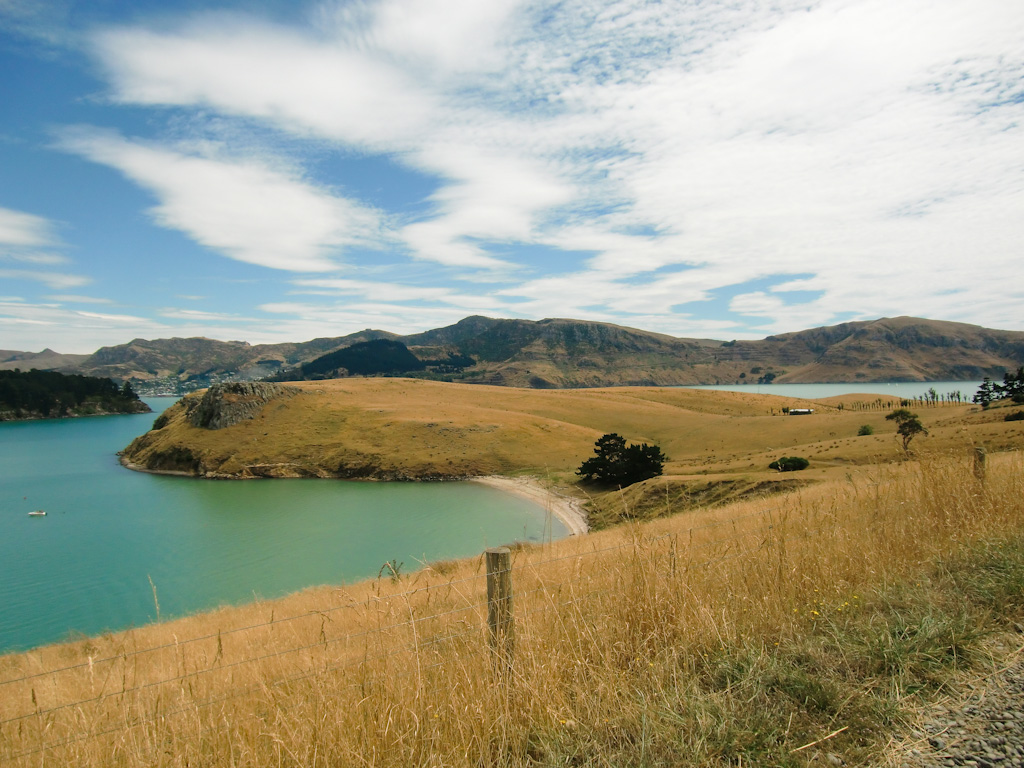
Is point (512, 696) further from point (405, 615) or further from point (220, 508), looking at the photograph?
point (220, 508)

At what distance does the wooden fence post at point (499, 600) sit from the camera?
12.9ft

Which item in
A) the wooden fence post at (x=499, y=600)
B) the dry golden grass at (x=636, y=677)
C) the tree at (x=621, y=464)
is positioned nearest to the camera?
the dry golden grass at (x=636, y=677)

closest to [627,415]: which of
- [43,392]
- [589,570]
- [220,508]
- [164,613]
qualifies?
[220,508]

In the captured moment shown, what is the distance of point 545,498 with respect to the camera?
3616 centimetres

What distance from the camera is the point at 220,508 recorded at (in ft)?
141

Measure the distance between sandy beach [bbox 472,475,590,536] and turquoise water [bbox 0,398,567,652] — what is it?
1.12 m

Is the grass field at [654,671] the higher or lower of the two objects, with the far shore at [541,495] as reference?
higher

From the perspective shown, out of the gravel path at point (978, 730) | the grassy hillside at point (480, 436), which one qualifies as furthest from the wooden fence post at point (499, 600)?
the grassy hillside at point (480, 436)

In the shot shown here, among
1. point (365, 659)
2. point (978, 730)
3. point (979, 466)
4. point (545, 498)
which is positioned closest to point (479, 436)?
point (545, 498)

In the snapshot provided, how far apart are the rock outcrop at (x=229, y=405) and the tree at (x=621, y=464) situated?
151ft

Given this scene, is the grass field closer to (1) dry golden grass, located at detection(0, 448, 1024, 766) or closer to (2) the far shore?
(1) dry golden grass, located at detection(0, 448, 1024, 766)

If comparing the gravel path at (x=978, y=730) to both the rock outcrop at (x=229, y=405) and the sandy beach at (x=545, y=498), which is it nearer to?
the sandy beach at (x=545, y=498)

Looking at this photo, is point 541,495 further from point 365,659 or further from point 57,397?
point 57,397

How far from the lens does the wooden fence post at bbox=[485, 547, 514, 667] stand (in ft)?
12.9
